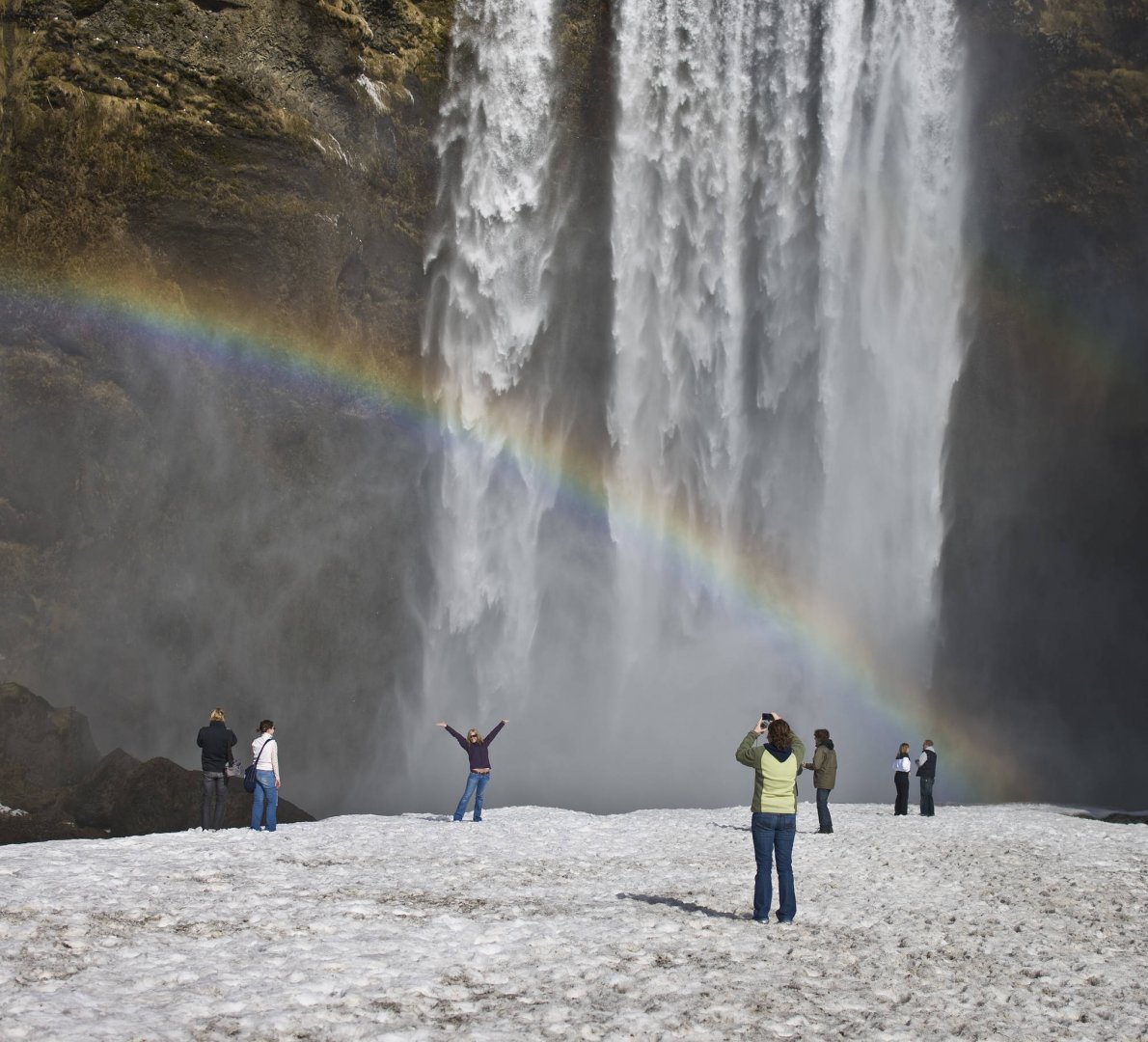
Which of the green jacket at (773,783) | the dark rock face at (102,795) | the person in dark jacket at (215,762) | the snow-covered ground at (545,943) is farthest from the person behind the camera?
the dark rock face at (102,795)

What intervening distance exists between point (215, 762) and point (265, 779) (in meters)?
1.01

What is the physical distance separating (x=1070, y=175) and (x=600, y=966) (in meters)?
30.5

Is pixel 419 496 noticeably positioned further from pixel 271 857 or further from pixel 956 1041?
pixel 956 1041

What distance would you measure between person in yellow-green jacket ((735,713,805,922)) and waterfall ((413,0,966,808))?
936 inches

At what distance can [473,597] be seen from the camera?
35.3m

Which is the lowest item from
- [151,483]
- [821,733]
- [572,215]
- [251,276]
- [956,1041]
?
[956,1041]

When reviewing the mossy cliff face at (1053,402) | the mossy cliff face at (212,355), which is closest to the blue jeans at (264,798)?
the mossy cliff face at (212,355)

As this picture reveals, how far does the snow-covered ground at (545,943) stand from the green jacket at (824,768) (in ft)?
9.38

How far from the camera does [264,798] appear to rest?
653 inches

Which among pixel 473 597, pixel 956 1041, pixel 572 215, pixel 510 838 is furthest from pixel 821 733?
pixel 572 215

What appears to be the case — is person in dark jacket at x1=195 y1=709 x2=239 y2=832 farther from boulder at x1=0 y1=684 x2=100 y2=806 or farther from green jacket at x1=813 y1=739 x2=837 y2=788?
boulder at x1=0 y1=684 x2=100 y2=806

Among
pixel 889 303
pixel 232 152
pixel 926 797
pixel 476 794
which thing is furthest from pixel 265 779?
pixel 889 303

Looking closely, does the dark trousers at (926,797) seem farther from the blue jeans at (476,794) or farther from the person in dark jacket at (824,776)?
the blue jeans at (476,794)

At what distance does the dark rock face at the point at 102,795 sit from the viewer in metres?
21.7
